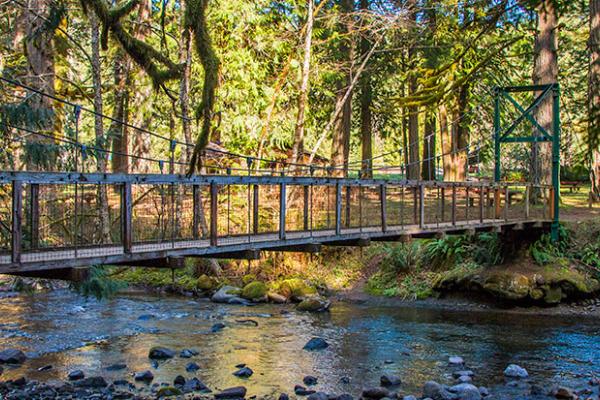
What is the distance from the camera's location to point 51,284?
A: 17.0 metres

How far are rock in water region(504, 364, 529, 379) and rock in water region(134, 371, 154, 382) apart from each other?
4.63m

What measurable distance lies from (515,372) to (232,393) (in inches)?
152

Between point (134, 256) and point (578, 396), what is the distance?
539 cm

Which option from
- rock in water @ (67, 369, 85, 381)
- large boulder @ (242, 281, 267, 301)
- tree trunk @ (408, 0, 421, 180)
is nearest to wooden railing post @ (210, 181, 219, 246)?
rock in water @ (67, 369, 85, 381)

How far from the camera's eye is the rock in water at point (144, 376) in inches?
365

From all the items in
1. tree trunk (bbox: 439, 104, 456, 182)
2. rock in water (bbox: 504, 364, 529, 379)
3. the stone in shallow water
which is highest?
tree trunk (bbox: 439, 104, 456, 182)

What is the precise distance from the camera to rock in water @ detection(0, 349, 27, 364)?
10.1 m

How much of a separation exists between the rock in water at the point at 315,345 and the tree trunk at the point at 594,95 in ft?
15.2

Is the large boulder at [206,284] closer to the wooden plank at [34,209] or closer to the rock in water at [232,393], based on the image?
the rock in water at [232,393]

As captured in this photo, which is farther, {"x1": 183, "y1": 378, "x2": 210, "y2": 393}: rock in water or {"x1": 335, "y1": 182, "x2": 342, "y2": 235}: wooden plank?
{"x1": 335, "y1": 182, "x2": 342, "y2": 235}: wooden plank

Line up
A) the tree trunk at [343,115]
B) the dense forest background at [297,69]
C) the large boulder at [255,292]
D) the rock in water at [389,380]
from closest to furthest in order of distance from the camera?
1. the rock in water at [389,380]
2. the large boulder at [255,292]
3. the dense forest background at [297,69]
4. the tree trunk at [343,115]

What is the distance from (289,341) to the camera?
38.4ft

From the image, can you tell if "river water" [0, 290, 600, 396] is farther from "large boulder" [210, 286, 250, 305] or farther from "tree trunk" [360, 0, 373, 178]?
"tree trunk" [360, 0, 373, 178]

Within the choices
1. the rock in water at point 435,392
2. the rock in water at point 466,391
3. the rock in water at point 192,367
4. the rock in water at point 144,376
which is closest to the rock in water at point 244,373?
the rock in water at point 192,367
